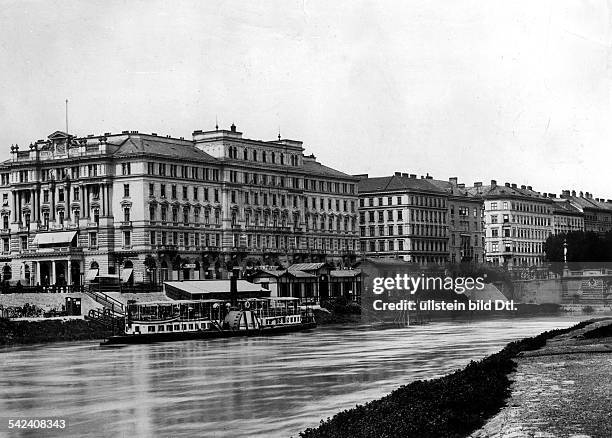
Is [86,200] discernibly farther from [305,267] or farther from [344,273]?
[344,273]

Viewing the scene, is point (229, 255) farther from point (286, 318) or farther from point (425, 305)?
point (286, 318)

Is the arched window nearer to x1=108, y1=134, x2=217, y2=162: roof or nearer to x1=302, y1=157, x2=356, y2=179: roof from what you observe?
x1=108, y1=134, x2=217, y2=162: roof

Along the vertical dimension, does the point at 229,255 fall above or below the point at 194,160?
below

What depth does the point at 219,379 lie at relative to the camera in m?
63.4

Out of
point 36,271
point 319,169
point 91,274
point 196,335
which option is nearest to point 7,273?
point 36,271

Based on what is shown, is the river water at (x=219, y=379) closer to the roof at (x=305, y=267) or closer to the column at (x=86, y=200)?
the roof at (x=305, y=267)

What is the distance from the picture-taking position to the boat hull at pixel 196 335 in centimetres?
9438

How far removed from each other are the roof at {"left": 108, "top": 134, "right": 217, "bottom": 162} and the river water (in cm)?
4445

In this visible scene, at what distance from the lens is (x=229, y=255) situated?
148m

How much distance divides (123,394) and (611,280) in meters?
104

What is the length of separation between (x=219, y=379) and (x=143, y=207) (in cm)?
7572

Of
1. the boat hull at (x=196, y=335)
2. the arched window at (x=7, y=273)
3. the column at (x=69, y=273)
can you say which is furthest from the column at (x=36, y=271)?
the boat hull at (x=196, y=335)

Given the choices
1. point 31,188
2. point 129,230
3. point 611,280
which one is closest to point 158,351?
→ point 129,230

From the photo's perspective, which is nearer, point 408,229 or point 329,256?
point 329,256
